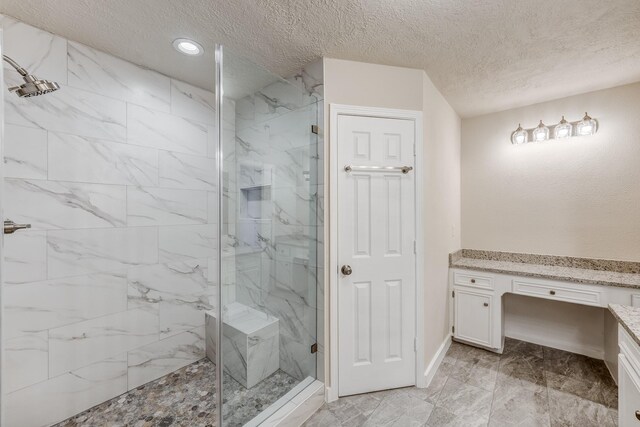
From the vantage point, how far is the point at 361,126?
2.09 metres

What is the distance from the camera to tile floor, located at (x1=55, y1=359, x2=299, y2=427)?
1.68m

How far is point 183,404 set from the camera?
2012mm

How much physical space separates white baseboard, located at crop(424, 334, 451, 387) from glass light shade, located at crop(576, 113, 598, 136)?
2.29 m

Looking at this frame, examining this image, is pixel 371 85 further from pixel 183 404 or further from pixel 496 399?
pixel 183 404

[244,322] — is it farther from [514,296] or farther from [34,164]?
[514,296]

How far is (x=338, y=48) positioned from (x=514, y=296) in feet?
9.85

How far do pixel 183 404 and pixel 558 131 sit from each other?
3.94 meters

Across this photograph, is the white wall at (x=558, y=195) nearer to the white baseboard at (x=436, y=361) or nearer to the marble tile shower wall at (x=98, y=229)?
the white baseboard at (x=436, y=361)

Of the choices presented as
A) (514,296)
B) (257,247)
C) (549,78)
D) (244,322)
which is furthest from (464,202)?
(244,322)

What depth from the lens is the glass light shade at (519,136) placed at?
2.88 metres

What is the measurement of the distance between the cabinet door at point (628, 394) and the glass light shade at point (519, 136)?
86.4 inches

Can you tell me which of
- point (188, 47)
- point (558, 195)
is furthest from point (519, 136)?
point (188, 47)

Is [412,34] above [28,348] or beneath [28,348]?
above

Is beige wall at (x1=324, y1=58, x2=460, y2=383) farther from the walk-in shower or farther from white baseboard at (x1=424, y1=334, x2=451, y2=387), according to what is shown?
the walk-in shower
